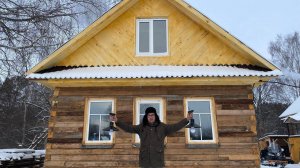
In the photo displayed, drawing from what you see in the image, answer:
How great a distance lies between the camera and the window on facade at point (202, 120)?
31.8 feet

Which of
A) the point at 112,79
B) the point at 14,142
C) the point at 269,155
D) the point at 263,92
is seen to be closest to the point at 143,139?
the point at 112,79

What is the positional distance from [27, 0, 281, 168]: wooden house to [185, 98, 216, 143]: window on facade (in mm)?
31

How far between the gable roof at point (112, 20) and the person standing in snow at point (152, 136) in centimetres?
503

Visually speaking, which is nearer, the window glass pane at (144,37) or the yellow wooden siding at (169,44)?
the yellow wooden siding at (169,44)

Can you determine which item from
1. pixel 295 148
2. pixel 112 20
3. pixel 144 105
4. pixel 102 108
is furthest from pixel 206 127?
pixel 295 148

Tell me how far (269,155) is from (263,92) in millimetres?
19687

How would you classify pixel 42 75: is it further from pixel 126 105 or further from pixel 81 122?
pixel 126 105

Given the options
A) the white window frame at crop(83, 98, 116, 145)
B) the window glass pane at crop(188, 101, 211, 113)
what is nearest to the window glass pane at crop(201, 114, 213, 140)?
the window glass pane at crop(188, 101, 211, 113)

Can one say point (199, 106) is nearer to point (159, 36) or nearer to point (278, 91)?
point (159, 36)

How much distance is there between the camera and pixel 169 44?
10492 millimetres

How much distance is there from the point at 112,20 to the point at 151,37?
1.45 metres

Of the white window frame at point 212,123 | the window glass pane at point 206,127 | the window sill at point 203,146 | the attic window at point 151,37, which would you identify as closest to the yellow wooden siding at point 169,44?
the attic window at point 151,37

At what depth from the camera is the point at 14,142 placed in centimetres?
3142

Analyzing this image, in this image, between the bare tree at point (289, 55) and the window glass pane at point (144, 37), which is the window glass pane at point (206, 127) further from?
the bare tree at point (289, 55)
